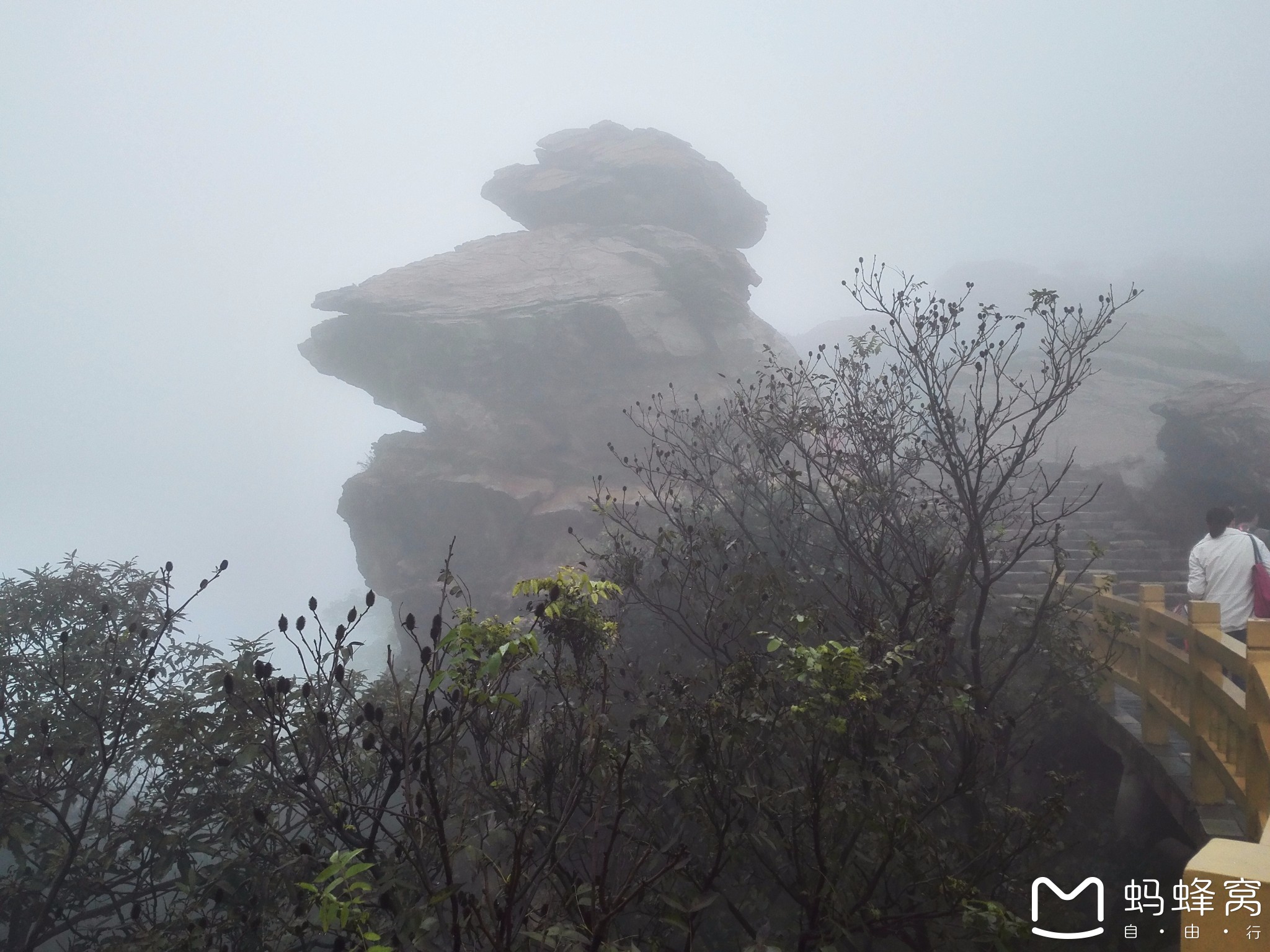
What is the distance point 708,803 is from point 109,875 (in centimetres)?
632

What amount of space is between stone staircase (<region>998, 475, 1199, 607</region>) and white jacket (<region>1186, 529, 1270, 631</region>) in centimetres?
→ 351

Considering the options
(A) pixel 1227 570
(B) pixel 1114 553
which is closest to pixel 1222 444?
→ (B) pixel 1114 553

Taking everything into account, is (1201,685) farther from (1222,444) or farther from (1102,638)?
(1222,444)

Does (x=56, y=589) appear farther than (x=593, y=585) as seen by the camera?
Yes

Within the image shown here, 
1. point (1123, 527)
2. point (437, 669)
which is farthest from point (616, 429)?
point (437, 669)

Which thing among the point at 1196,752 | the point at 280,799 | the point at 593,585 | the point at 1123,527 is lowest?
the point at 280,799

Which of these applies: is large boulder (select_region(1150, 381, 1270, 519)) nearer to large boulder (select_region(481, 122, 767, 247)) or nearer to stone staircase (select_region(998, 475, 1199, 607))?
stone staircase (select_region(998, 475, 1199, 607))

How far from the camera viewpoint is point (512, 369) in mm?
21594

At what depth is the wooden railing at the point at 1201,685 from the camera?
133 inches

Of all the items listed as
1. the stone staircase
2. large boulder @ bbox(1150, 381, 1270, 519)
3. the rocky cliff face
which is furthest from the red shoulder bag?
the rocky cliff face

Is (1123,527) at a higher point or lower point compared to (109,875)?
higher

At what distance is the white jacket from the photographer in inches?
200

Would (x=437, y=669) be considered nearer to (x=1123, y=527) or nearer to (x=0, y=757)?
(x=0, y=757)

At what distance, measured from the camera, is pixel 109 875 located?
6.32 metres
